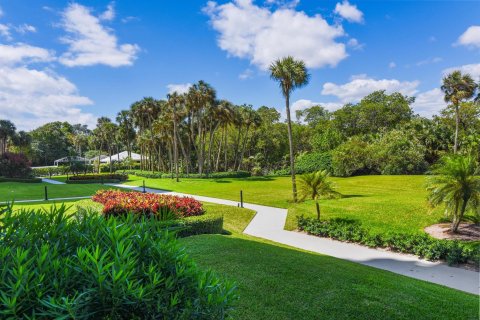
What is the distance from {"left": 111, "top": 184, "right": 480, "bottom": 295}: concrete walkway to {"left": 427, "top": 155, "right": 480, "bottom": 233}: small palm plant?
2471 millimetres

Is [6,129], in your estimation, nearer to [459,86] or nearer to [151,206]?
[151,206]

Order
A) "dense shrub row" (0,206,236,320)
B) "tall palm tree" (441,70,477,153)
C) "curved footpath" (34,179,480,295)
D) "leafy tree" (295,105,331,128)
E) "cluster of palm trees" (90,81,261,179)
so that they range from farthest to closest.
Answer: "leafy tree" (295,105,331,128) → "cluster of palm trees" (90,81,261,179) → "tall palm tree" (441,70,477,153) → "curved footpath" (34,179,480,295) → "dense shrub row" (0,206,236,320)

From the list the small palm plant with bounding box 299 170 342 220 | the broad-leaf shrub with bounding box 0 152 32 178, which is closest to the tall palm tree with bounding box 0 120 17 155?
the broad-leaf shrub with bounding box 0 152 32 178

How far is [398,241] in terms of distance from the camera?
9.54m

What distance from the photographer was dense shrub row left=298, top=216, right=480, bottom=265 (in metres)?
8.23

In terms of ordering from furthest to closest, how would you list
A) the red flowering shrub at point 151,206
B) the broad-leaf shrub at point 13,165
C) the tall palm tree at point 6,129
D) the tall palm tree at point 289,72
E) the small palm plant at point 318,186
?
the tall palm tree at point 6,129 → the broad-leaf shrub at point 13,165 → the tall palm tree at point 289,72 → the small palm plant at point 318,186 → the red flowering shrub at point 151,206

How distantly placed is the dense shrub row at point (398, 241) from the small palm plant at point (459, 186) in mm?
1302

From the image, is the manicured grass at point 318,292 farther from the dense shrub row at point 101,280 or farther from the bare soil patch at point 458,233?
the bare soil patch at point 458,233

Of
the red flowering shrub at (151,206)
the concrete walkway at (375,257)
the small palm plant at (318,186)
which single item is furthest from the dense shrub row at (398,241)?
the red flowering shrub at (151,206)

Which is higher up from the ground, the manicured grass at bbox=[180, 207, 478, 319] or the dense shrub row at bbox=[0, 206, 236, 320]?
the dense shrub row at bbox=[0, 206, 236, 320]

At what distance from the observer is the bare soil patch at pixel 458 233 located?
32.6ft

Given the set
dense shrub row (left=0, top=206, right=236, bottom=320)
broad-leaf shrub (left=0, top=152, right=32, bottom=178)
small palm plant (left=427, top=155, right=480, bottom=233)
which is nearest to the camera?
dense shrub row (left=0, top=206, right=236, bottom=320)

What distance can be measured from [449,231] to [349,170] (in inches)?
895

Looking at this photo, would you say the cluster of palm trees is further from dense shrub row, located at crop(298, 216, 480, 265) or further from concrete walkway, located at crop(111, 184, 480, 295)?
dense shrub row, located at crop(298, 216, 480, 265)
